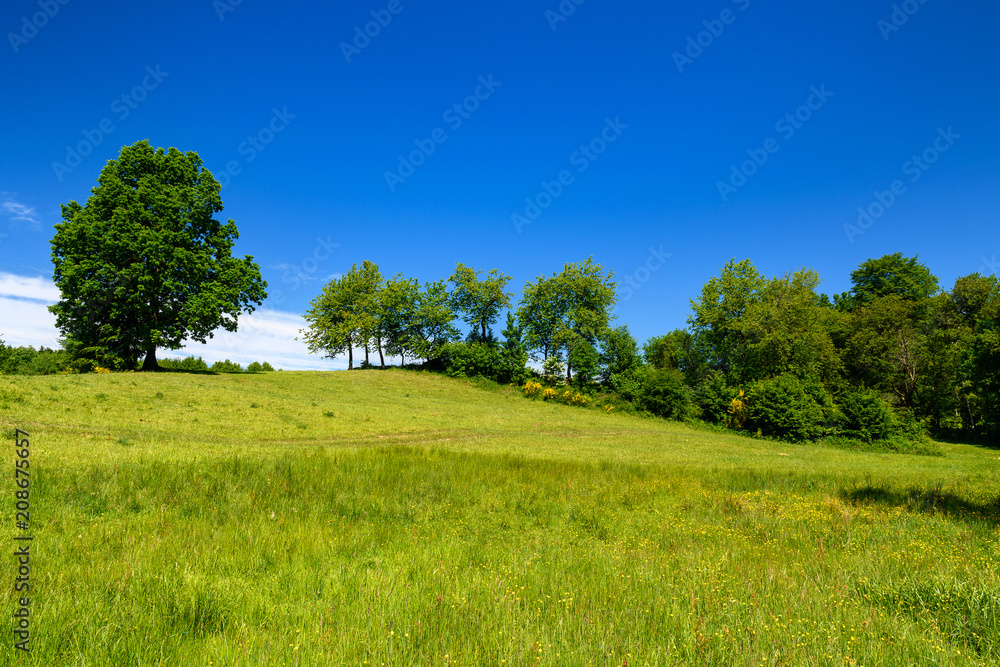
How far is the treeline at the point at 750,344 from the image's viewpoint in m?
42.9

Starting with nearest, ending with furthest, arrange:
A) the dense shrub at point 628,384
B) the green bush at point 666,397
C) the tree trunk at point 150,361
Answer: the tree trunk at point 150,361 → the green bush at point 666,397 → the dense shrub at point 628,384

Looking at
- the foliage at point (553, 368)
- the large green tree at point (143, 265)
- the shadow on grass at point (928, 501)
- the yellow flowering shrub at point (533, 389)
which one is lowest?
the shadow on grass at point (928, 501)

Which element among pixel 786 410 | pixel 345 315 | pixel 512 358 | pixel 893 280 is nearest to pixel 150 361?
pixel 345 315

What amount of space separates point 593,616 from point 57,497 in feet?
32.7

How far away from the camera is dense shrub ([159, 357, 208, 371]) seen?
4355 cm

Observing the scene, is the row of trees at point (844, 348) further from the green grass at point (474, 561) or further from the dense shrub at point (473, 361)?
the green grass at point (474, 561)

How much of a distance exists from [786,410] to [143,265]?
57.4 m

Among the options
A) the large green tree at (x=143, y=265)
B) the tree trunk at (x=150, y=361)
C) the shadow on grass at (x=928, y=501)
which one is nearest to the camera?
the shadow on grass at (x=928, y=501)

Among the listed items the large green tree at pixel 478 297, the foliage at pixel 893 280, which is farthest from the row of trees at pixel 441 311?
the foliage at pixel 893 280

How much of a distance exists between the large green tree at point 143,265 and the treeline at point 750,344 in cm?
2549

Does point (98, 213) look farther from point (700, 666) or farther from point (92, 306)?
point (700, 666)

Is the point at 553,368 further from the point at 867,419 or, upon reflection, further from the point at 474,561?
the point at 474,561

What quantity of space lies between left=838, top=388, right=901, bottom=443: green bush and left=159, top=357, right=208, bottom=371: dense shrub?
208ft

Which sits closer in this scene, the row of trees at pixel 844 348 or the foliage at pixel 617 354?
the row of trees at pixel 844 348
